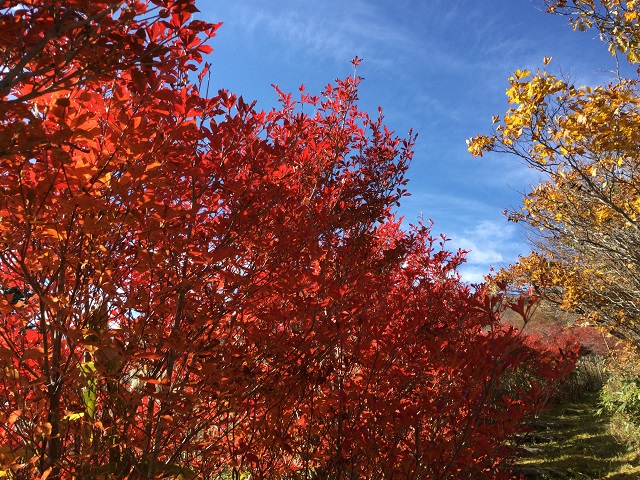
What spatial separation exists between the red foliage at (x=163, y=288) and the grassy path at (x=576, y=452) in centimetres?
445

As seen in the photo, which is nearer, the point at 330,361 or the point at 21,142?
the point at 21,142

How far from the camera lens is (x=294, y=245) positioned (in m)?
2.50

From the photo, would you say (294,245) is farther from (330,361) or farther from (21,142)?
(21,142)

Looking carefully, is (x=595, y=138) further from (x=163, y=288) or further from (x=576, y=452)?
(x=576, y=452)

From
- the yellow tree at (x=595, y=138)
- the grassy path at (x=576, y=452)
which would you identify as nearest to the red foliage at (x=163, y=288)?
the yellow tree at (x=595, y=138)

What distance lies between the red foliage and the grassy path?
4.45m

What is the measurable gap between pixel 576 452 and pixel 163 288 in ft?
32.5

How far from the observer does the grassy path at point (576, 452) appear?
24.1 ft

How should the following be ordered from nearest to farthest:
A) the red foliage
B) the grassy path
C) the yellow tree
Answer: the red foliage
the yellow tree
the grassy path

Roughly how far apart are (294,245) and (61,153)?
60.4 inches

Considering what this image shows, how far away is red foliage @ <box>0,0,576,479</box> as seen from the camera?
134cm

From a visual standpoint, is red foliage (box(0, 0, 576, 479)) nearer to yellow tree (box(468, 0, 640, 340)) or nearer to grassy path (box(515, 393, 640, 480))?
yellow tree (box(468, 0, 640, 340))

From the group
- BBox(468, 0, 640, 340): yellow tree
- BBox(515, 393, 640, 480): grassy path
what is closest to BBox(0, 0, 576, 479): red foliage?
BBox(468, 0, 640, 340): yellow tree

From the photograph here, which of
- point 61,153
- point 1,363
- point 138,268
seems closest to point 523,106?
point 138,268
